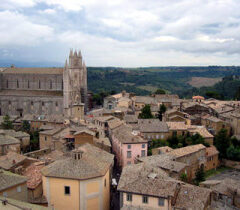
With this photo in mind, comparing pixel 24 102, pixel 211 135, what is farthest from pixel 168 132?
pixel 24 102

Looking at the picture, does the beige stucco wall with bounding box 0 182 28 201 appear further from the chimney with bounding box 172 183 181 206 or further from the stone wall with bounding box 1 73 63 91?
the stone wall with bounding box 1 73 63 91

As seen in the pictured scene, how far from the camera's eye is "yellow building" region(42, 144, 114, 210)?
24141mm

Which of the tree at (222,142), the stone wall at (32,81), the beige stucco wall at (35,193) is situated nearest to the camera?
the beige stucco wall at (35,193)

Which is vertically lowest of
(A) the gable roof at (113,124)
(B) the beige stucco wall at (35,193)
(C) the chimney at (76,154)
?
(B) the beige stucco wall at (35,193)

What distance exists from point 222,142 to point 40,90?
4645cm

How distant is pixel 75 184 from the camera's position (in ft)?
79.0

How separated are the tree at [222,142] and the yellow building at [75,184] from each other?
2729 centimetres

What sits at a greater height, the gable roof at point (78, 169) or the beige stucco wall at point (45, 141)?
the gable roof at point (78, 169)

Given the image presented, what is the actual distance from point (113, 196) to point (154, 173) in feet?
23.6

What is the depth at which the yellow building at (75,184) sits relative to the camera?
2414cm

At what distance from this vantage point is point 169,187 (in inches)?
868

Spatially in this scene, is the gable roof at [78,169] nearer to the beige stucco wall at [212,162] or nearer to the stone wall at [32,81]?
the beige stucco wall at [212,162]

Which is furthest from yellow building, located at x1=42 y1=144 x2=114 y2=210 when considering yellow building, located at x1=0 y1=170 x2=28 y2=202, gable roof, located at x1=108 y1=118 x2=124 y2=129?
gable roof, located at x1=108 y1=118 x2=124 y2=129

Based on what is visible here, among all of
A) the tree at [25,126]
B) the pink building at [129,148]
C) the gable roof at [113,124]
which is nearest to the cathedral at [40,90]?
the tree at [25,126]
